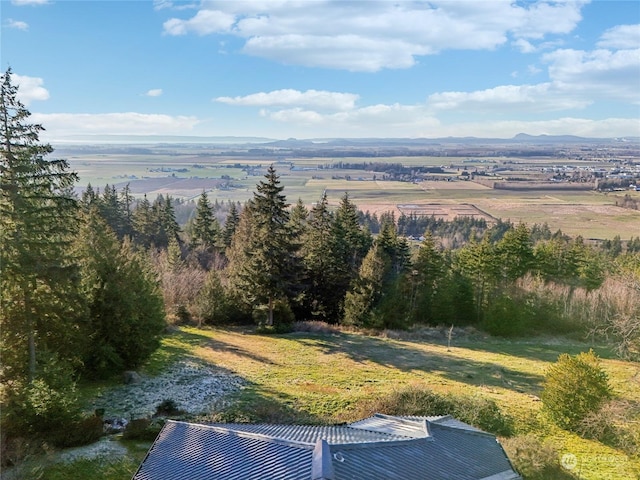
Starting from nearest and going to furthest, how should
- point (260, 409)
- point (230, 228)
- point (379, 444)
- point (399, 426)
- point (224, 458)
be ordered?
1. point (224, 458)
2. point (379, 444)
3. point (399, 426)
4. point (260, 409)
5. point (230, 228)

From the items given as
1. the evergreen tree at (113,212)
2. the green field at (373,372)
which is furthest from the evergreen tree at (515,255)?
the evergreen tree at (113,212)

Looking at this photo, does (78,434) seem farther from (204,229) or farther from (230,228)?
(204,229)

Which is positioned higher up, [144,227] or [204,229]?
[144,227]

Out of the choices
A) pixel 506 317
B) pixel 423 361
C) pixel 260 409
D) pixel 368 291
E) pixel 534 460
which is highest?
pixel 368 291

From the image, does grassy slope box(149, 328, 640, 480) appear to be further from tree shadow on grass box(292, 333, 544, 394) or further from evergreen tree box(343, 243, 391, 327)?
evergreen tree box(343, 243, 391, 327)

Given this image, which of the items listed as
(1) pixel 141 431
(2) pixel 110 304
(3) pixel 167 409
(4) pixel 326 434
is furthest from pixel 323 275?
(4) pixel 326 434

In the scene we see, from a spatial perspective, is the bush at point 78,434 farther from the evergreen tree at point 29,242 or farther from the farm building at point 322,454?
the farm building at point 322,454

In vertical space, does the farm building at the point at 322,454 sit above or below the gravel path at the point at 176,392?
above
